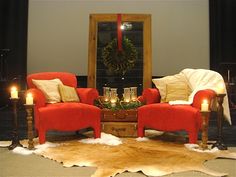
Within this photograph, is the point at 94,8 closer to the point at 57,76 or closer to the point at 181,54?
the point at 181,54

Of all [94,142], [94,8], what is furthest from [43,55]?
[94,142]

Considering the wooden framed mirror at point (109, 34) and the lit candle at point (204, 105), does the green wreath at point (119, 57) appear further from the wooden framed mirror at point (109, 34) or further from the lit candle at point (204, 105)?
the lit candle at point (204, 105)

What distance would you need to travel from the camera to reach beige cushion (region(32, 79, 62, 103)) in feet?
13.9

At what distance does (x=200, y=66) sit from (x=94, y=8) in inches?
94.2

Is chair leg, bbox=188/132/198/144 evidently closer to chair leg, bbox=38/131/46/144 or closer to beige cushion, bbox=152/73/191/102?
beige cushion, bbox=152/73/191/102

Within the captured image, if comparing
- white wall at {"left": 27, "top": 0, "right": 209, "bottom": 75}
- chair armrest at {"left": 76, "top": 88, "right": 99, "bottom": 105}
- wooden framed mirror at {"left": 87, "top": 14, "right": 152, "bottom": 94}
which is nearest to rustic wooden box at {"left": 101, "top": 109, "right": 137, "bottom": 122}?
chair armrest at {"left": 76, "top": 88, "right": 99, "bottom": 105}

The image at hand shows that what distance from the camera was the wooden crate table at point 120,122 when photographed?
4.29m

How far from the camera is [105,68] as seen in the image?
6113 millimetres

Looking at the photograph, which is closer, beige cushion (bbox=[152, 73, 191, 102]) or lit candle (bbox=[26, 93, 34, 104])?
lit candle (bbox=[26, 93, 34, 104])

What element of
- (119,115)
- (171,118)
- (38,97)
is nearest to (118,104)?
(119,115)

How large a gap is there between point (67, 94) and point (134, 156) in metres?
1.38

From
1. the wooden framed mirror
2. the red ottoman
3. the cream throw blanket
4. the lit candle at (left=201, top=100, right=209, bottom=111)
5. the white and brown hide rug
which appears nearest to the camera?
the white and brown hide rug

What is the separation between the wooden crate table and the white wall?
316 cm

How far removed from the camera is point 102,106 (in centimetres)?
446
